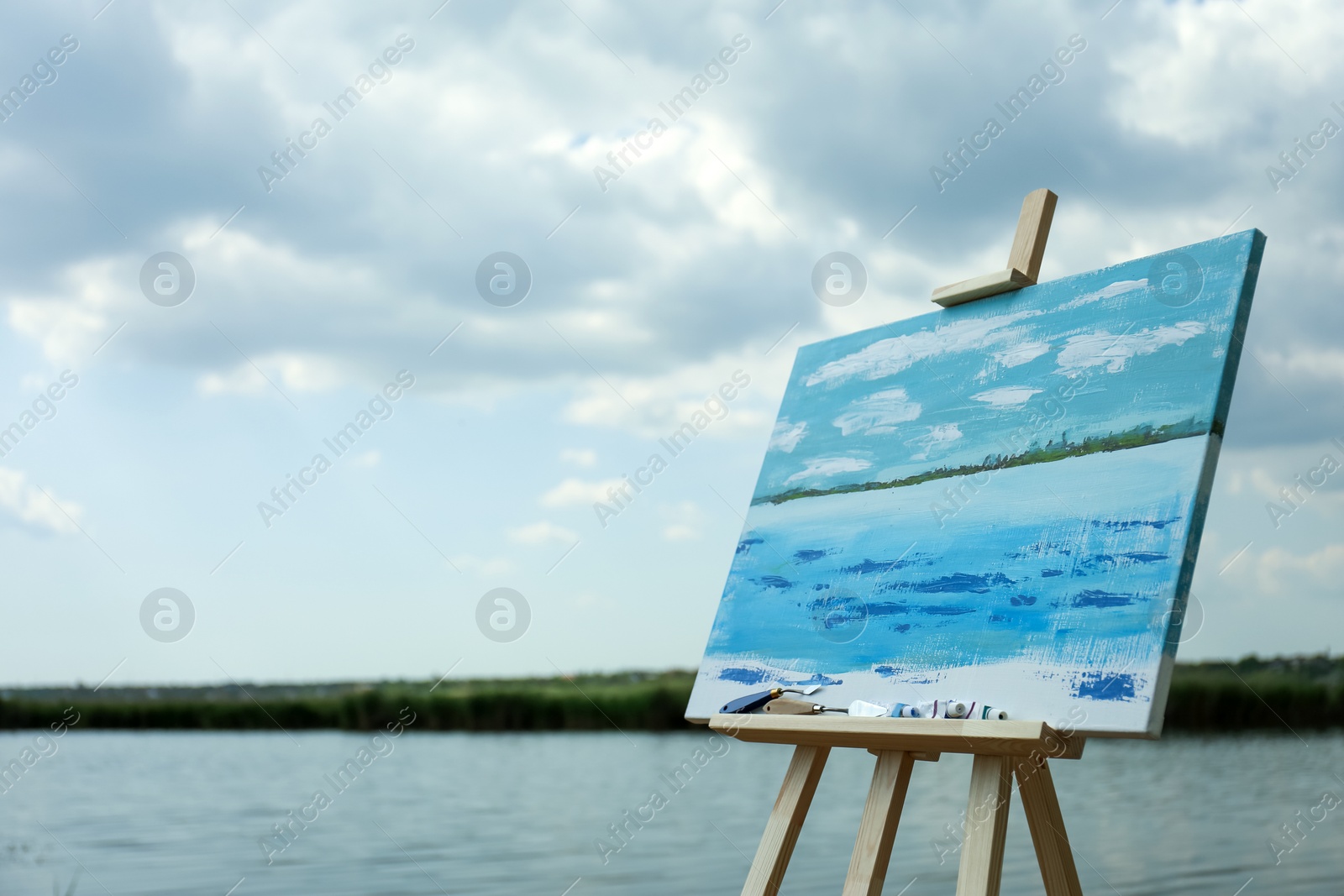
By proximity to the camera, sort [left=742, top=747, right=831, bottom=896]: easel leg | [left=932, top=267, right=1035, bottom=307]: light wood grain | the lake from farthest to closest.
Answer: the lake, [left=932, top=267, right=1035, bottom=307]: light wood grain, [left=742, top=747, right=831, bottom=896]: easel leg

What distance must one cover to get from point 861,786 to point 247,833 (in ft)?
14.5

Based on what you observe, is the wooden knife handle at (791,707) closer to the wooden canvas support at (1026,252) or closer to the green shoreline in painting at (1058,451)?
the green shoreline in painting at (1058,451)

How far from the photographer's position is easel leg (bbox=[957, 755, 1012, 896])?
4.83 ft

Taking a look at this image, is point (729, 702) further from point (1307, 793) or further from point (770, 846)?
point (1307, 793)

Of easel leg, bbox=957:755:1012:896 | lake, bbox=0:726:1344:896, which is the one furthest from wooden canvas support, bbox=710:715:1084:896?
lake, bbox=0:726:1344:896

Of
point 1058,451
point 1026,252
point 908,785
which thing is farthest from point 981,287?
point 908,785

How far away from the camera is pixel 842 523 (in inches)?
77.7

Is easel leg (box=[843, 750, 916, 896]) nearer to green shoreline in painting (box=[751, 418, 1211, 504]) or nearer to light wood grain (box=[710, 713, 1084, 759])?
light wood grain (box=[710, 713, 1084, 759])

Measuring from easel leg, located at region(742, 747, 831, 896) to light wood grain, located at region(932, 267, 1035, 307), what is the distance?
36.4 inches

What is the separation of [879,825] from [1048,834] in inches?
11.2

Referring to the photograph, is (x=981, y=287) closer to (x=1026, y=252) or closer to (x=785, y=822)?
(x=1026, y=252)

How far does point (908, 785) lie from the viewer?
1693 millimetres

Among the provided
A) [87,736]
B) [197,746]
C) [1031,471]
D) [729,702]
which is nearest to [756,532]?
[729,702]

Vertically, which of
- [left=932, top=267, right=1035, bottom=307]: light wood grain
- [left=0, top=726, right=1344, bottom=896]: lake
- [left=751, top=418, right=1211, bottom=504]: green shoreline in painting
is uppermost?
[left=932, top=267, right=1035, bottom=307]: light wood grain
